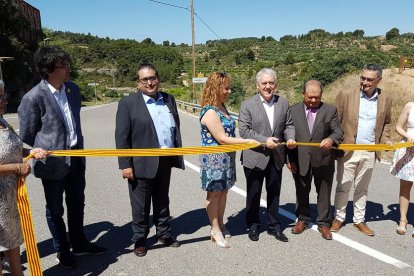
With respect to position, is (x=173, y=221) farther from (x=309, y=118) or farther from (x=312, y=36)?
(x=312, y=36)

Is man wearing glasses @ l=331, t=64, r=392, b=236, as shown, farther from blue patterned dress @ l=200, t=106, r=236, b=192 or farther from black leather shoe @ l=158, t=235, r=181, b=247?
black leather shoe @ l=158, t=235, r=181, b=247

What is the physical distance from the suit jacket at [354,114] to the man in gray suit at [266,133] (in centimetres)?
71

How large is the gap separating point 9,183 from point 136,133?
1.26 meters

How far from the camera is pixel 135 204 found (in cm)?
383

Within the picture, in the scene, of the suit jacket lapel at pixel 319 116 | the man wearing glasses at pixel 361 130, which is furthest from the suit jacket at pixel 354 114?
the suit jacket lapel at pixel 319 116

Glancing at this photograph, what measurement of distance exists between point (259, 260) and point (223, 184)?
0.87 meters

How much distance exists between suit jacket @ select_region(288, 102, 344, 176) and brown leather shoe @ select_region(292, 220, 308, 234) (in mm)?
641

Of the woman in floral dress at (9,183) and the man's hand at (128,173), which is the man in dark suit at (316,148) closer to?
the man's hand at (128,173)

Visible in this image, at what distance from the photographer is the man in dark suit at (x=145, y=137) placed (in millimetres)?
3676

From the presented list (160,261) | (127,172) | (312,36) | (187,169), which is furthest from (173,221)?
(312,36)

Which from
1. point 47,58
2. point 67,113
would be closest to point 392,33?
point 67,113

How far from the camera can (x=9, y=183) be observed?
2934 millimetres

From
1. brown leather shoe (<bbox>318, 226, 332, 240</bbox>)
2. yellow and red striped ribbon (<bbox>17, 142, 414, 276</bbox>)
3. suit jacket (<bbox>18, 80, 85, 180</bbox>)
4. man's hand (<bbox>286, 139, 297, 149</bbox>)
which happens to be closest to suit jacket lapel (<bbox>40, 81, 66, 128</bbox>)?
suit jacket (<bbox>18, 80, 85, 180</bbox>)

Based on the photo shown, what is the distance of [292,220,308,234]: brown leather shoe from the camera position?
14.1 feet
